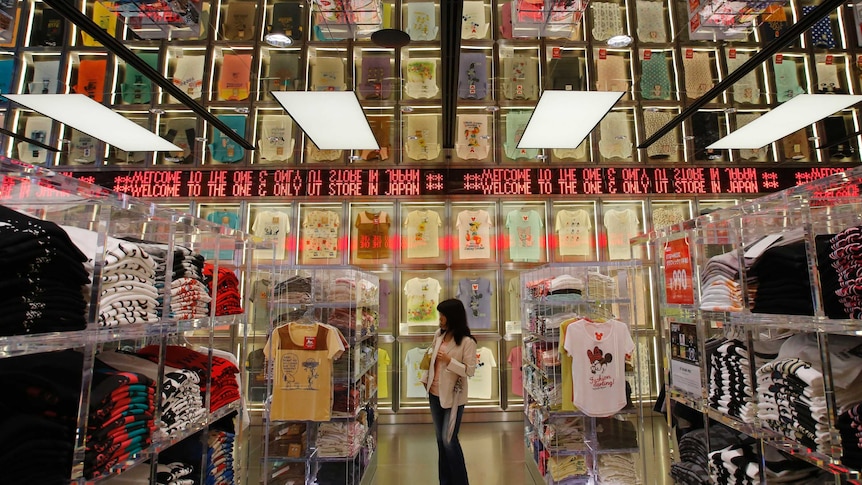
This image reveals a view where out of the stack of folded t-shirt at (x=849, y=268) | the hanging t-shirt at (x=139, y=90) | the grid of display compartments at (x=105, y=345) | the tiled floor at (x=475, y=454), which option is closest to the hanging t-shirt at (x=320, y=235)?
the hanging t-shirt at (x=139, y=90)

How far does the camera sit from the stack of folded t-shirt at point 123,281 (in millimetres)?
1371

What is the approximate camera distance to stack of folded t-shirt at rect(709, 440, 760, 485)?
1809 millimetres

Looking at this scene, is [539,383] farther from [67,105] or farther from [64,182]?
[67,105]

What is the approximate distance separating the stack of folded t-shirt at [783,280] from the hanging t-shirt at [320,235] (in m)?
5.54

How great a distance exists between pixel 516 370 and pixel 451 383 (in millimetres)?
2908

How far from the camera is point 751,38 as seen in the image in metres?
4.50

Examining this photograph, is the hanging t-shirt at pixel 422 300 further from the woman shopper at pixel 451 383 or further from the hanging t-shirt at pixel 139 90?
the hanging t-shirt at pixel 139 90

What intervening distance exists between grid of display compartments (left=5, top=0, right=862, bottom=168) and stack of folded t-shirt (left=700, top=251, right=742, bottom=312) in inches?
166

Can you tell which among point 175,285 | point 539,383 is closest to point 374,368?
point 539,383

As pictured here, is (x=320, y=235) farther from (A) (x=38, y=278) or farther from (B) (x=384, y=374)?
(A) (x=38, y=278)

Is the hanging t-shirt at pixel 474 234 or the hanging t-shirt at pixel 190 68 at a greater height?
the hanging t-shirt at pixel 190 68

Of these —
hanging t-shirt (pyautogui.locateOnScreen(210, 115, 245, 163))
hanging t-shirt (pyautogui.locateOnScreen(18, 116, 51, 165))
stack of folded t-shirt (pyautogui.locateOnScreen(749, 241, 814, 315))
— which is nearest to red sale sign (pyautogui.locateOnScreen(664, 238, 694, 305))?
stack of folded t-shirt (pyautogui.locateOnScreen(749, 241, 814, 315))

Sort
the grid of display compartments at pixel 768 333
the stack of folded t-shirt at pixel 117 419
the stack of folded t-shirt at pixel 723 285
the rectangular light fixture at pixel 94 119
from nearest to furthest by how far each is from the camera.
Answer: the stack of folded t-shirt at pixel 117 419 → the grid of display compartments at pixel 768 333 → the stack of folded t-shirt at pixel 723 285 → the rectangular light fixture at pixel 94 119

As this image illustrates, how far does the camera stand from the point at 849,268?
1381 mm
